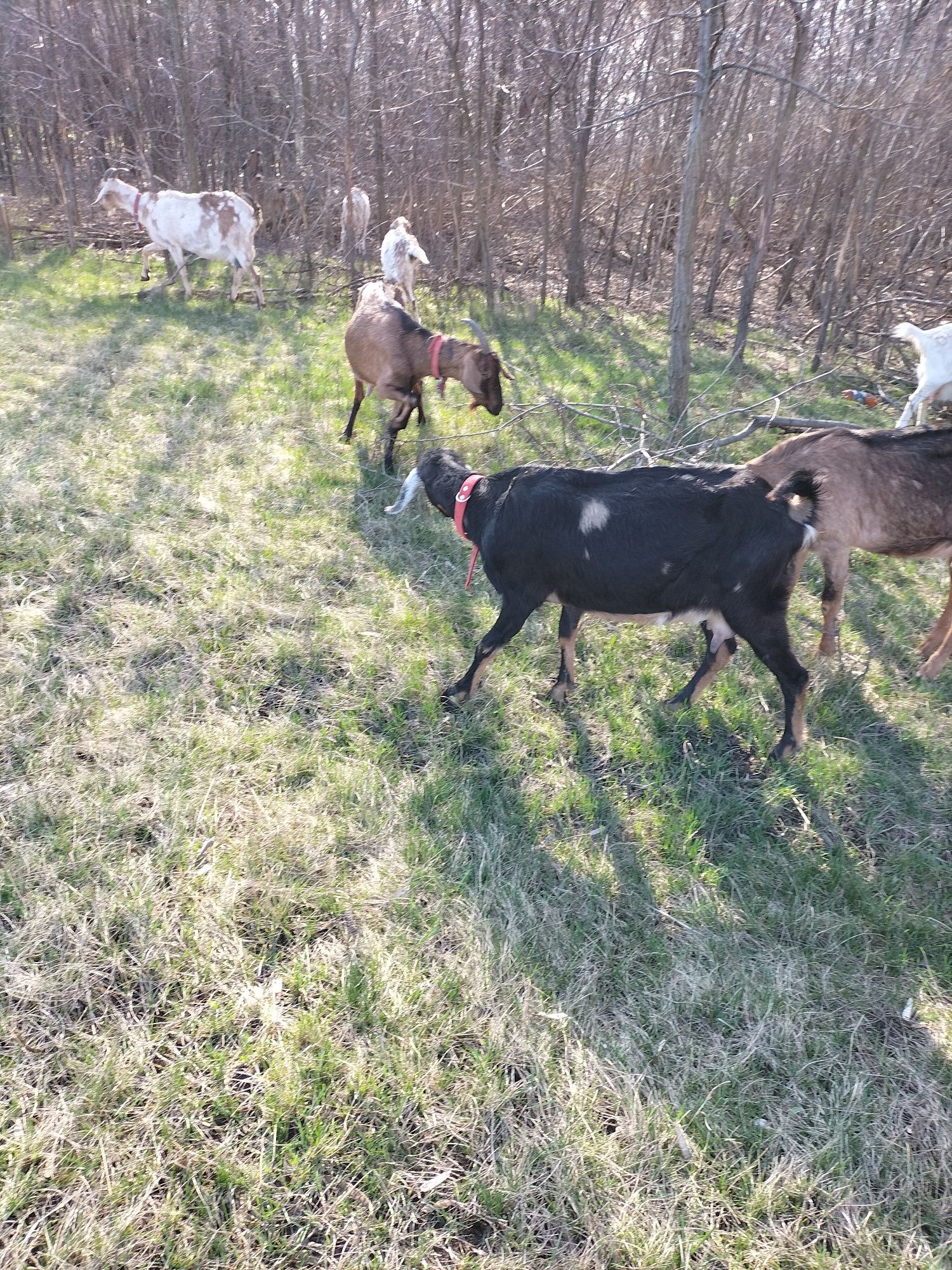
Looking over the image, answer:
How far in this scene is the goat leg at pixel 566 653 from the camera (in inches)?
154

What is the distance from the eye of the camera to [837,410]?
7801 mm

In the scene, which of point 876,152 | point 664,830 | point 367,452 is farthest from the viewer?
point 876,152

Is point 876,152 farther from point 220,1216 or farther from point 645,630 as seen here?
point 220,1216

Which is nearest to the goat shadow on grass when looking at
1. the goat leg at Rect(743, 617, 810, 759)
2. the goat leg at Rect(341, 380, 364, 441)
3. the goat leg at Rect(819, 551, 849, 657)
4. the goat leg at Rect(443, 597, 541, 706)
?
the goat leg at Rect(443, 597, 541, 706)

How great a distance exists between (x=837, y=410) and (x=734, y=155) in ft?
15.1

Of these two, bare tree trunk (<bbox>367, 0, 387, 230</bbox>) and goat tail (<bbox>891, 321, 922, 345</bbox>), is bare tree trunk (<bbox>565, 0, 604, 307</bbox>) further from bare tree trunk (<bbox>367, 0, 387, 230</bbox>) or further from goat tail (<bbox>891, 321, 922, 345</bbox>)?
goat tail (<bbox>891, 321, 922, 345</bbox>)

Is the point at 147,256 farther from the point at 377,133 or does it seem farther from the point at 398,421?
the point at 398,421

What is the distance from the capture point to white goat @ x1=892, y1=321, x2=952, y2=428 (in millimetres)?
6324

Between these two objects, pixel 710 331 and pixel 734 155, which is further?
pixel 710 331

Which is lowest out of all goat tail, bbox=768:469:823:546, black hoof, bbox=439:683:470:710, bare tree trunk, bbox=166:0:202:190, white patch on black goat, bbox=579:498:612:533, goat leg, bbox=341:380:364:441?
black hoof, bbox=439:683:470:710

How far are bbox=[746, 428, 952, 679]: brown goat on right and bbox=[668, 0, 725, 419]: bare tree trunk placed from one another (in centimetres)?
259

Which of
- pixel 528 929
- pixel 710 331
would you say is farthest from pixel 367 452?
pixel 710 331

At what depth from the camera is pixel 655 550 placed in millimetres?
3402

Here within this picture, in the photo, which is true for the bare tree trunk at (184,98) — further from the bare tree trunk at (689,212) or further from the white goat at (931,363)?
the white goat at (931,363)
